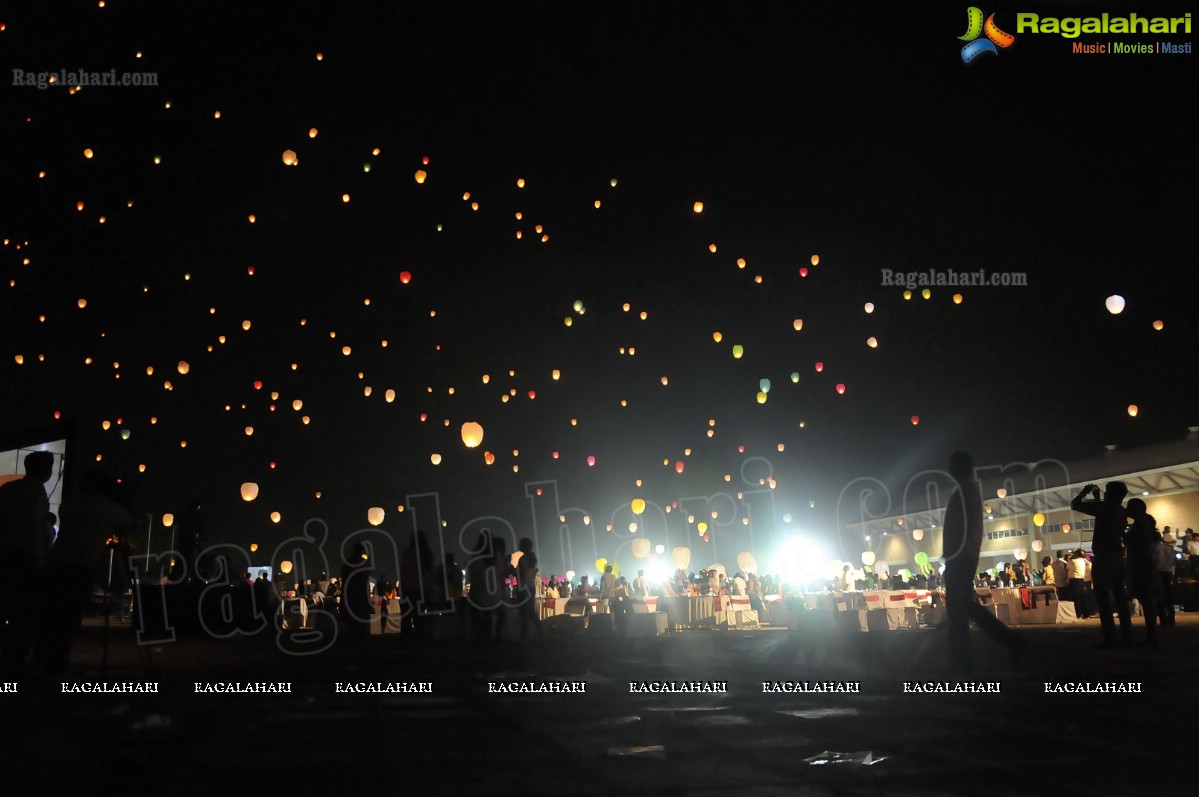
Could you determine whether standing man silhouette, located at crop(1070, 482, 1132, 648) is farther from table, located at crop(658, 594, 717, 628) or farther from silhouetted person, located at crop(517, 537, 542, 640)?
table, located at crop(658, 594, 717, 628)

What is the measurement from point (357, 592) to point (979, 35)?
14.9 m

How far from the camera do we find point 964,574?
577 centimetres

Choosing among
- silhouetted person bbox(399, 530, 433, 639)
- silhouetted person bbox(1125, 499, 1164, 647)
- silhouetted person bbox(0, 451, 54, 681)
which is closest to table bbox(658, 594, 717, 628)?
silhouetted person bbox(399, 530, 433, 639)

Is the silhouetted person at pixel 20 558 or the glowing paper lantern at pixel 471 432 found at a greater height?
the glowing paper lantern at pixel 471 432

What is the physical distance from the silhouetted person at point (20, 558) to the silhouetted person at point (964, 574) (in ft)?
18.7

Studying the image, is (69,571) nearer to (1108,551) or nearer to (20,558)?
(20,558)

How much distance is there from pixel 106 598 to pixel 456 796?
13.8 ft

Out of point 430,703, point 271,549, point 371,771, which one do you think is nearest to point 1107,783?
point 371,771

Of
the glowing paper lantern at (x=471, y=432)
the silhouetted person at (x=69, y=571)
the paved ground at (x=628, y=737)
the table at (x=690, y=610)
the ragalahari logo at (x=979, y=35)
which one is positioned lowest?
the table at (x=690, y=610)

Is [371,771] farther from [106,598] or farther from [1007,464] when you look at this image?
[1007,464]

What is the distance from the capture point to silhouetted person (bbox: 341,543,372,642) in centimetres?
1159

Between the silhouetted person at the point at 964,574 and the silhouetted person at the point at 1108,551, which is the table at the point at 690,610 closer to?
the silhouetted person at the point at 1108,551

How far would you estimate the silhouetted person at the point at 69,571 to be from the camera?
593 centimetres

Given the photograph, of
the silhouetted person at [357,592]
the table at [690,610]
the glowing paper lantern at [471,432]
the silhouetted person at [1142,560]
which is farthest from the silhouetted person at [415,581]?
the silhouetted person at [1142,560]
